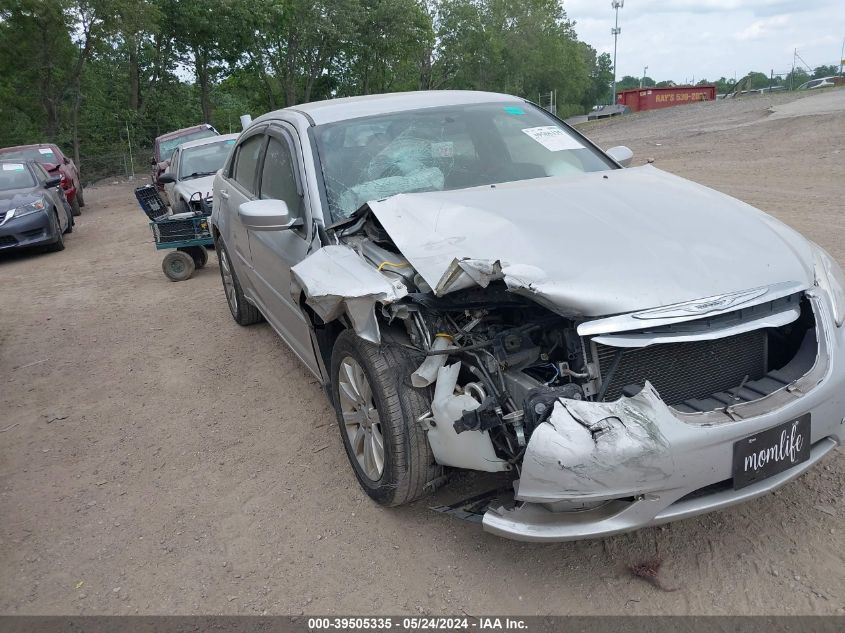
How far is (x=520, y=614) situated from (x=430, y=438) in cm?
72

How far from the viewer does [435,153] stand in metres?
3.80

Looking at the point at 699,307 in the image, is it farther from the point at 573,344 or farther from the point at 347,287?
the point at 347,287

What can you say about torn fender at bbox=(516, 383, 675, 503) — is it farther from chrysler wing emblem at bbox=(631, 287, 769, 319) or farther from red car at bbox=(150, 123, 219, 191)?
red car at bbox=(150, 123, 219, 191)

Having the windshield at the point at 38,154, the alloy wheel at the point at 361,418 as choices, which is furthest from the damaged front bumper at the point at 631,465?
the windshield at the point at 38,154

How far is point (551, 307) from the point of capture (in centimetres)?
237

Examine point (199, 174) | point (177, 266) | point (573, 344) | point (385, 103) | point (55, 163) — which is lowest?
point (177, 266)

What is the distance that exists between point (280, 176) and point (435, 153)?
3.17 ft

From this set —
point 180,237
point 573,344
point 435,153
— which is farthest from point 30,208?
point 573,344

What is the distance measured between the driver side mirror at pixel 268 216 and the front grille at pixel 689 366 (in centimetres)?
181

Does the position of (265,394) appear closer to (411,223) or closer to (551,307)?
(411,223)

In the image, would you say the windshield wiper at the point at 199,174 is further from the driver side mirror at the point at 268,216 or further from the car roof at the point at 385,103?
the driver side mirror at the point at 268,216

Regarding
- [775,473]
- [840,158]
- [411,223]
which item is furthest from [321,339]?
[840,158]

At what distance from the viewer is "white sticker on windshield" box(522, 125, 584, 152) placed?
404 cm

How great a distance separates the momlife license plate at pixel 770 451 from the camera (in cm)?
230
